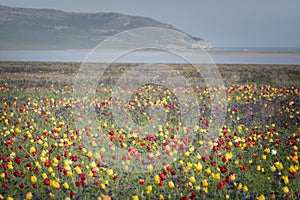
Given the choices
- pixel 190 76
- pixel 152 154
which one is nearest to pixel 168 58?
pixel 190 76

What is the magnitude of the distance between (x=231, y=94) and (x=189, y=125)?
5.54 meters

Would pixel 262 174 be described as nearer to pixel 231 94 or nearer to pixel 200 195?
pixel 200 195

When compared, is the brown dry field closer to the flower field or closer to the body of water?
the body of water

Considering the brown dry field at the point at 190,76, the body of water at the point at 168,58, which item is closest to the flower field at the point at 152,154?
the brown dry field at the point at 190,76

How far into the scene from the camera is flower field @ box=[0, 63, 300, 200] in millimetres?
4621

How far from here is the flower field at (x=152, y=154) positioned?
4.62 metres

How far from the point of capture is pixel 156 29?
7.57m

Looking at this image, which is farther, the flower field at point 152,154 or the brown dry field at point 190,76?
the brown dry field at point 190,76

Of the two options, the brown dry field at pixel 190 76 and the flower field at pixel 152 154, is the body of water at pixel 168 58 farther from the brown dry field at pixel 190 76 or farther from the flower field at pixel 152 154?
the flower field at pixel 152 154

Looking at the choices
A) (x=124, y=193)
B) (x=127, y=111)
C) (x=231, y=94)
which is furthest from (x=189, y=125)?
(x=231, y=94)

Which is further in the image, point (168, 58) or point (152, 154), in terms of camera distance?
point (168, 58)

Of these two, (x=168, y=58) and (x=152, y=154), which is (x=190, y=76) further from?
(x=168, y=58)

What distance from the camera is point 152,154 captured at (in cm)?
580

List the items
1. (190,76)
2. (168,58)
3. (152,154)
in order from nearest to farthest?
(152,154) < (190,76) < (168,58)
